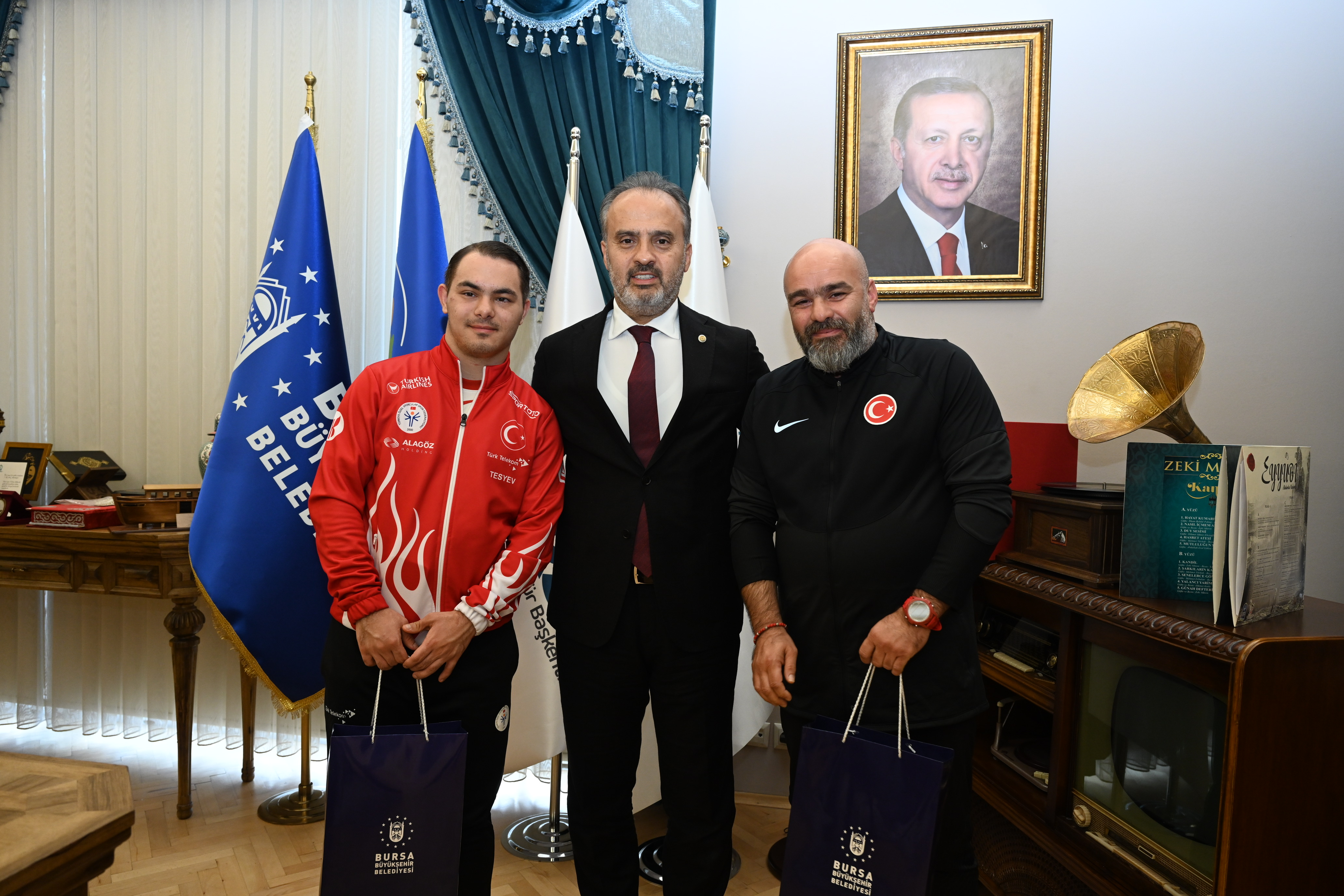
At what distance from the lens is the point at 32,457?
9.50 ft

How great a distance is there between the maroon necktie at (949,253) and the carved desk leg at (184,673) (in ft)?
9.12

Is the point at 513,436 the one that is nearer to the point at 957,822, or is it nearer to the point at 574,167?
the point at 957,822

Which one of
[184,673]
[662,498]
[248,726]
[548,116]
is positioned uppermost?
[548,116]

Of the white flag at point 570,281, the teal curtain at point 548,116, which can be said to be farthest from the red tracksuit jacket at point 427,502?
the teal curtain at point 548,116

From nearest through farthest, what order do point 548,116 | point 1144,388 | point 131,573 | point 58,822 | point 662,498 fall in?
point 58,822, point 662,498, point 1144,388, point 131,573, point 548,116

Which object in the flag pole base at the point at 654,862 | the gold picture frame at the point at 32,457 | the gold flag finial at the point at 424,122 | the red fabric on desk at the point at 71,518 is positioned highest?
the gold flag finial at the point at 424,122

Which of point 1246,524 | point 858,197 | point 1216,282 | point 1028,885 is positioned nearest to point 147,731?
point 1028,885

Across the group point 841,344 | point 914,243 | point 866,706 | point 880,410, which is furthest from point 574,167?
point 866,706

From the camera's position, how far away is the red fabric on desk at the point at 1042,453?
2.64 m

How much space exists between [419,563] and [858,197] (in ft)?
6.64

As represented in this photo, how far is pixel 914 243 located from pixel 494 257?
165 centimetres

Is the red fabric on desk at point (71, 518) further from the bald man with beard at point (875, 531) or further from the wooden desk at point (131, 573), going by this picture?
the bald man with beard at point (875, 531)

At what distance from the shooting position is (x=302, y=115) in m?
2.95

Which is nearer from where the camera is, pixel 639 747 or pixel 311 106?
pixel 639 747
